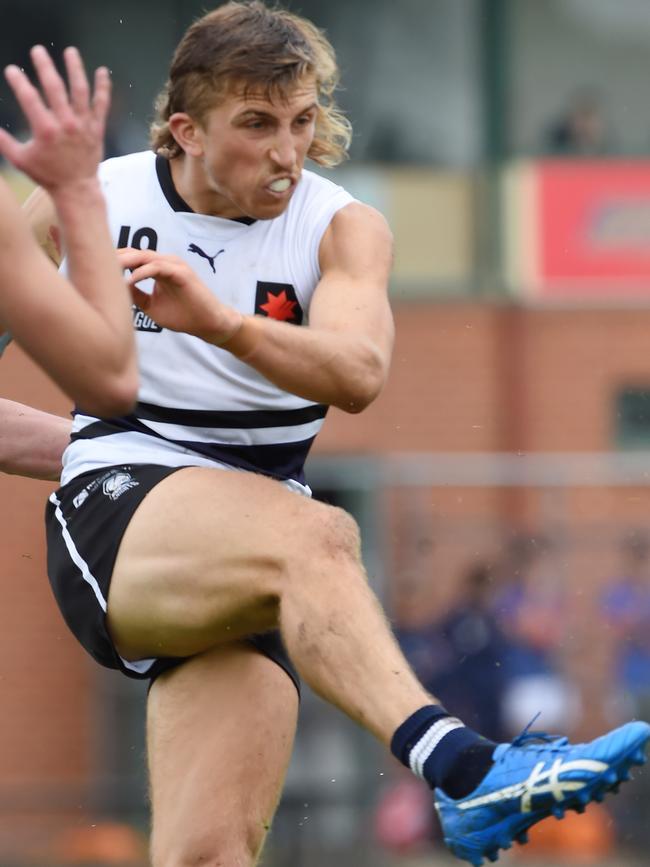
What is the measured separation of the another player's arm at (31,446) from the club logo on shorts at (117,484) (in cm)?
67

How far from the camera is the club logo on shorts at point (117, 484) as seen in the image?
457 centimetres

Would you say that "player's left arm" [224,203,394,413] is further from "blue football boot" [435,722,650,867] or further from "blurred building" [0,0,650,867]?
"blurred building" [0,0,650,867]

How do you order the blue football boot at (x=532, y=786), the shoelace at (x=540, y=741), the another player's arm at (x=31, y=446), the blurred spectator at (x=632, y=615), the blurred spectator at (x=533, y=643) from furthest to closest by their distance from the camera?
the blurred spectator at (x=632, y=615) < the blurred spectator at (x=533, y=643) < the another player's arm at (x=31, y=446) < the shoelace at (x=540, y=741) < the blue football boot at (x=532, y=786)

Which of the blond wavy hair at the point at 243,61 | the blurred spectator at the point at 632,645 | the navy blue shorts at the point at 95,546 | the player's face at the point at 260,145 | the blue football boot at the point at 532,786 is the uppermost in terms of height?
the blond wavy hair at the point at 243,61

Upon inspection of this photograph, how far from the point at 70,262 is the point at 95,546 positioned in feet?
3.74

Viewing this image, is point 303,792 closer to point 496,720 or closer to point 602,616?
point 496,720

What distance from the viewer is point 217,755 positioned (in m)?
4.80

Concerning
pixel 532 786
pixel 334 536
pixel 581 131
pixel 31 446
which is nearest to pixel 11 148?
pixel 334 536

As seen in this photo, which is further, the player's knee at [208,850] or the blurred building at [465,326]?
the blurred building at [465,326]

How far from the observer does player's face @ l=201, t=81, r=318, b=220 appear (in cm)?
447

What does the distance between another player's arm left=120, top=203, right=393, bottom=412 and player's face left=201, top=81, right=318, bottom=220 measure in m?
0.21

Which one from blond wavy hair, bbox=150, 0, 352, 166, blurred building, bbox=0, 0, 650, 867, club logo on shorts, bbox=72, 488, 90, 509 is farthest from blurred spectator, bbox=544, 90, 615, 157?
club logo on shorts, bbox=72, 488, 90, 509

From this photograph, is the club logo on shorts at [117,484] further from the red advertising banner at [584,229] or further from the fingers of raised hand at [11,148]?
the red advertising banner at [584,229]

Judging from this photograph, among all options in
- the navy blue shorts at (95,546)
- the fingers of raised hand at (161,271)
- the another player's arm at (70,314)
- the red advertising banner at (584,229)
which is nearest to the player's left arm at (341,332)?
the fingers of raised hand at (161,271)
